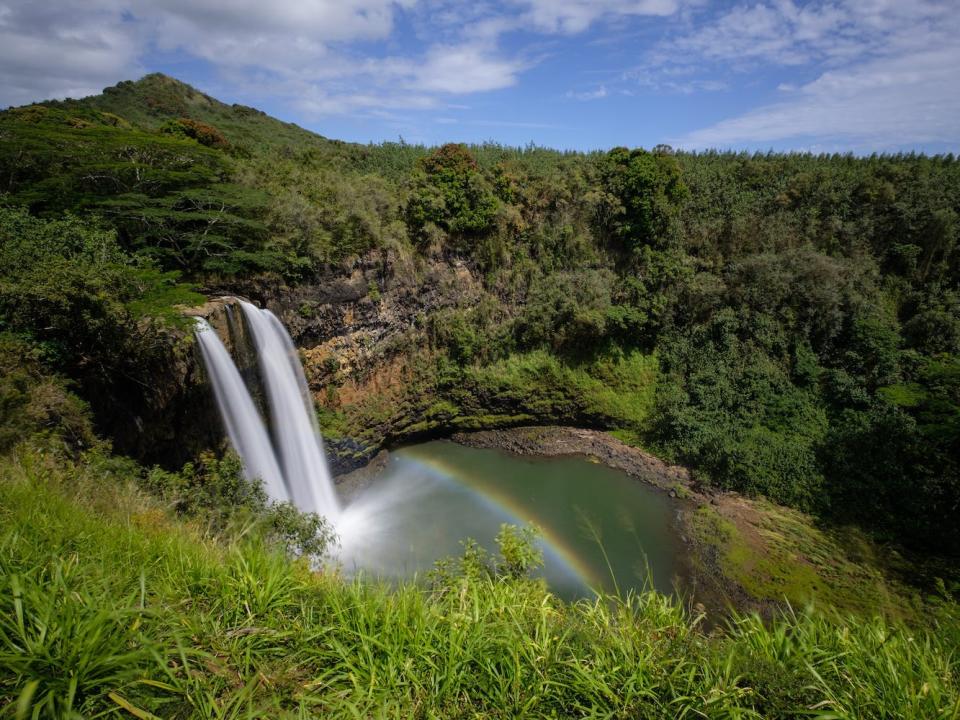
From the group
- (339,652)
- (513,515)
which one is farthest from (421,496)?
(339,652)

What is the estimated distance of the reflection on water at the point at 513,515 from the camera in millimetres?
10273

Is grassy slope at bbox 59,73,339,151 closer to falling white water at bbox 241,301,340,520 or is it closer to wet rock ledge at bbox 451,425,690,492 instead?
falling white water at bbox 241,301,340,520

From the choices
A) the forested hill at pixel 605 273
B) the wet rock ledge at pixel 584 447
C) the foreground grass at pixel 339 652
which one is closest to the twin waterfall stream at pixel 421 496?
the wet rock ledge at pixel 584 447

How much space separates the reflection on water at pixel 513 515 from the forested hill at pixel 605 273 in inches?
77.8

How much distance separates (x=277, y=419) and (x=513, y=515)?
667 centimetres

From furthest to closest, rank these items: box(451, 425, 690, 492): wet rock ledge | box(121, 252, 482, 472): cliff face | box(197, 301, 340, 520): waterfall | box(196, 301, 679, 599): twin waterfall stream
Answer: box(451, 425, 690, 492): wet rock ledge
box(196, 301, 679, 599): twin waterfall stream
box(197, 301, 340, 520): waterfall
box(121, 252, 482, 472): cliff face

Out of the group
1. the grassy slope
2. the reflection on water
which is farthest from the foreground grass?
the grassy slope

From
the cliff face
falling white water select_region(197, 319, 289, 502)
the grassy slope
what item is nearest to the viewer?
the cliff face

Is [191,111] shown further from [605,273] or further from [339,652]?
[339,652]

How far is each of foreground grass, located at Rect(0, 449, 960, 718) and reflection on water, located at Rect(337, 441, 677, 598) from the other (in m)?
6.68

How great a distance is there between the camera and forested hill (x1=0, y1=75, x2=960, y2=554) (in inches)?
403

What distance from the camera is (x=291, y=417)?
1142cm

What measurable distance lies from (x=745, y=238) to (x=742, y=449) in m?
9.31

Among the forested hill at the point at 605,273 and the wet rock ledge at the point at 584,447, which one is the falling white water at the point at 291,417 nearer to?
the forested hill at the point at 605,273
